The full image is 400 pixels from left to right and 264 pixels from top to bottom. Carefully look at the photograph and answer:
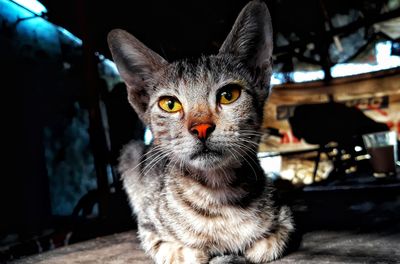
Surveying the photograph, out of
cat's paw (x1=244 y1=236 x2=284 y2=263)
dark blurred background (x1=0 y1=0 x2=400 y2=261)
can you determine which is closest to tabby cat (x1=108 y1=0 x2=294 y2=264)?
cat's paw (x1=244 y1=236 x2=284 y2=263)

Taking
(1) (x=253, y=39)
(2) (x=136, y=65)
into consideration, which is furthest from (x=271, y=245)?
(2) (x=136, y=65)

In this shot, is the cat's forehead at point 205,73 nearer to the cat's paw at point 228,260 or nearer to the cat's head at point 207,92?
the cat's head at point 207,92

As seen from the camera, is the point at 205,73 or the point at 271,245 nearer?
the point at 271,245

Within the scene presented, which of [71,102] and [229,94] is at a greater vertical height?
[71,102]

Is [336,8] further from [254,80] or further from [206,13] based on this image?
[254,80]

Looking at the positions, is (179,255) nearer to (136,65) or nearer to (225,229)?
Answer: (225,229)
